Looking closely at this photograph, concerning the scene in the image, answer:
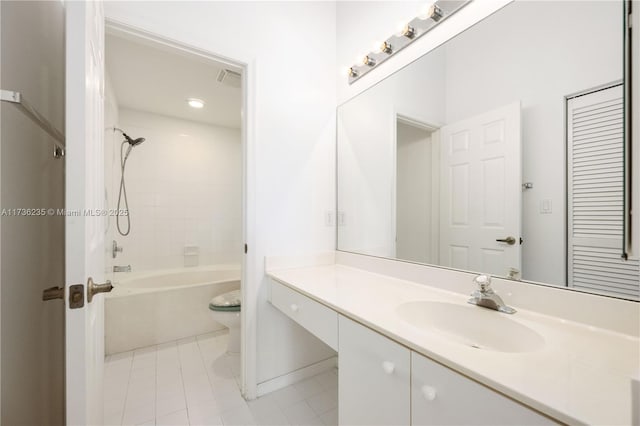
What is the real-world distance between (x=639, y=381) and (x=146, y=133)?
3606 mm

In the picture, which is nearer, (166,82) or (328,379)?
(328,379)

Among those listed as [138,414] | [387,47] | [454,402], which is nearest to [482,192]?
[454,402]

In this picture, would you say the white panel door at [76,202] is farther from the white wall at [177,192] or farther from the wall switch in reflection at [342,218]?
the white wall at [177,192]

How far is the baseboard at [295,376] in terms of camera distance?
1.59 metres

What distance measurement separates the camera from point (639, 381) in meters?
0.33

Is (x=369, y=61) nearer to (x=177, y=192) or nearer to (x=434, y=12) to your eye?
(x=434, y=12)

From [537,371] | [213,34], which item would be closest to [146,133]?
[213,34]

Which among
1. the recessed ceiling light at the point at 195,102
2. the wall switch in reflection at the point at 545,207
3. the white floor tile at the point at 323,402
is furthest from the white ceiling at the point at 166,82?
the white floor tile at the point at 323,402

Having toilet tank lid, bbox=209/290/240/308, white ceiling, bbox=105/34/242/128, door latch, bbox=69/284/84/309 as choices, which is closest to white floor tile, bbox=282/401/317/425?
toilet tank lid, bbox=209/290/240/308

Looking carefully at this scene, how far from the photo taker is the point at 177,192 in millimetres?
3072

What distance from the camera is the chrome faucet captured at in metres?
0.94

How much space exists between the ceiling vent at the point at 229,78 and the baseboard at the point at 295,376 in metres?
2.11

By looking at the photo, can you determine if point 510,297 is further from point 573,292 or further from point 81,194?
point 81,194

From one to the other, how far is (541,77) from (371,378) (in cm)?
120
